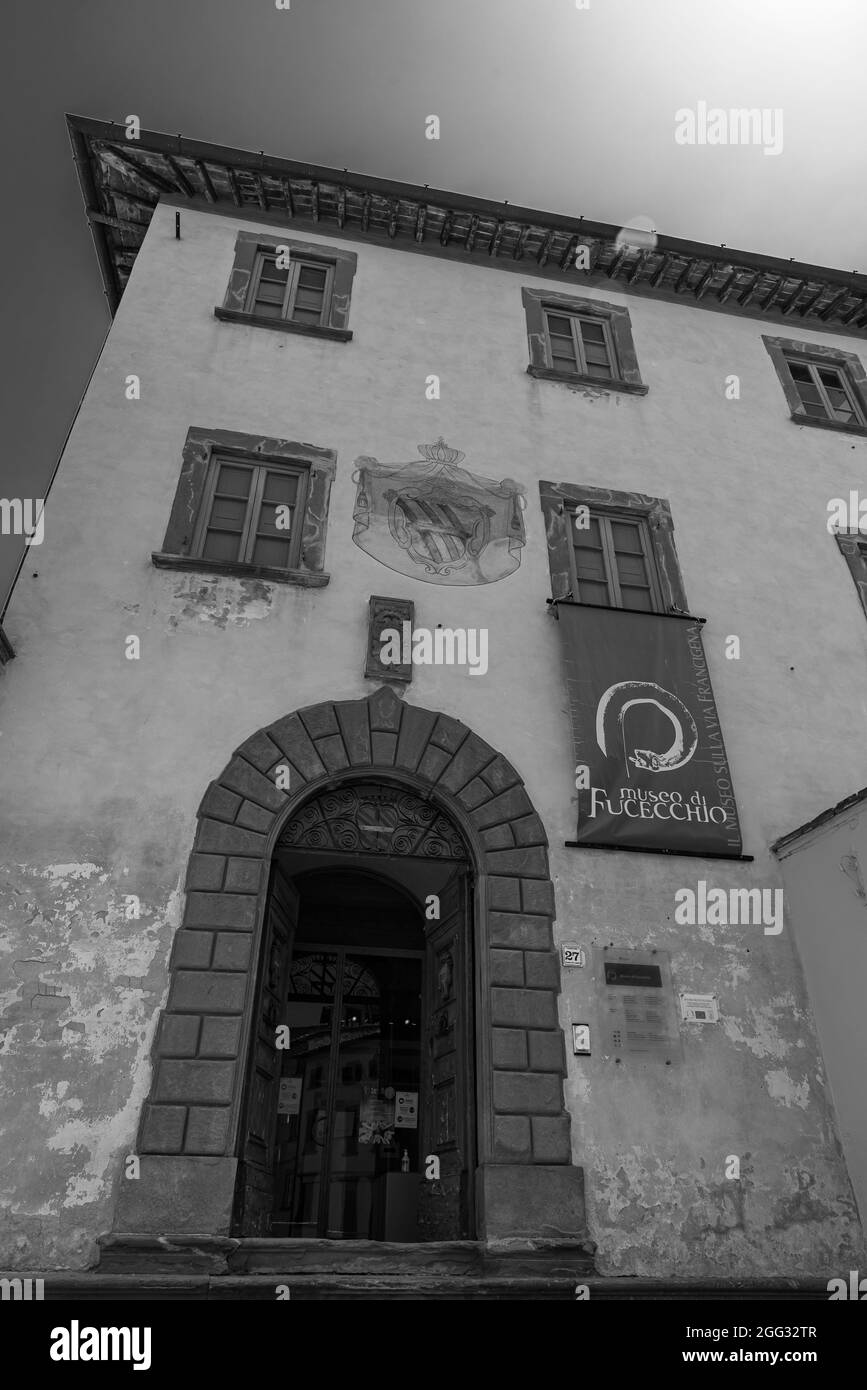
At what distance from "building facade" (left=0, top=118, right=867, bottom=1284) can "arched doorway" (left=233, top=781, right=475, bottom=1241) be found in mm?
45

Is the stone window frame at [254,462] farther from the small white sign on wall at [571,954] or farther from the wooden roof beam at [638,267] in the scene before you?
the wooden roof beam at [638,267]

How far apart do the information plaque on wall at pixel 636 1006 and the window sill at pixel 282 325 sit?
7.87 m

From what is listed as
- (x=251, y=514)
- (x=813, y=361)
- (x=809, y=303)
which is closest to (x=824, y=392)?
(x=813, y=361)

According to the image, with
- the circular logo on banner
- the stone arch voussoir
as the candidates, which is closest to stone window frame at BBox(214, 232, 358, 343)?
the stone arch voussoir

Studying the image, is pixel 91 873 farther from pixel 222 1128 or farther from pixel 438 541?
pixel 438 541

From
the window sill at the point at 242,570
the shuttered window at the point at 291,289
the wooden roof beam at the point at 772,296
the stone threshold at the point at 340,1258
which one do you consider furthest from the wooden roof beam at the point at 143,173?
the stone threshold at the point at 340,1258

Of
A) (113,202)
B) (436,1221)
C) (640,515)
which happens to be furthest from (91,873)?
(113,202)

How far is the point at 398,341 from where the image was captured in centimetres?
1091

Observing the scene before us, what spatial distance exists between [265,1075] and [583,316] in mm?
10508

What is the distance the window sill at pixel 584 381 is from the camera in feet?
35.9

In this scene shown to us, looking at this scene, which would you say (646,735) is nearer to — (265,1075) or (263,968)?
(263,968)

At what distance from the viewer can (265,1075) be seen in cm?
675

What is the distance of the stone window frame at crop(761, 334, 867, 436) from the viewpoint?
12.0 metres
